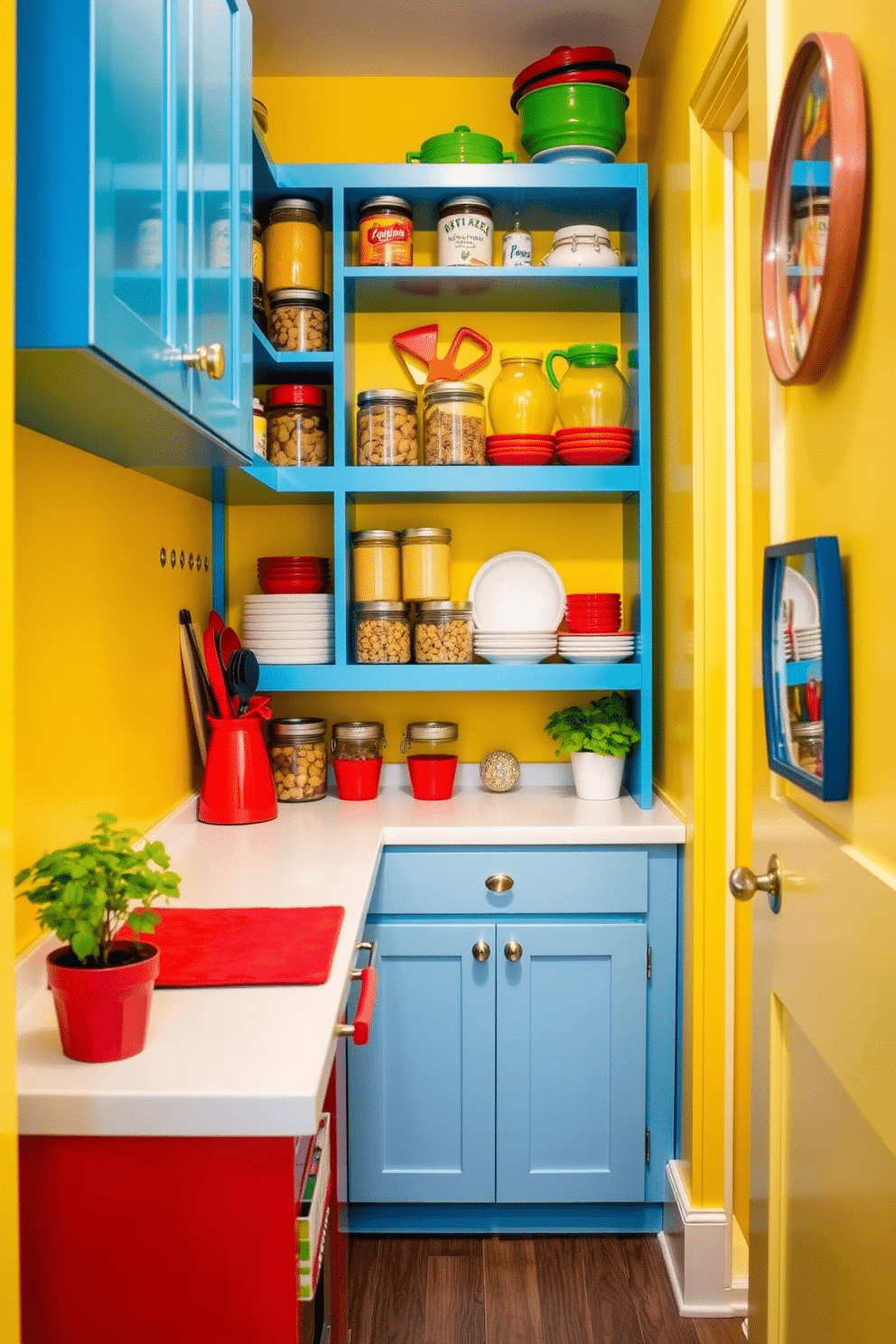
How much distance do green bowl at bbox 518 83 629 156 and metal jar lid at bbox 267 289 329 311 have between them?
60cm

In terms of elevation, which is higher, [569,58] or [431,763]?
[569,58]

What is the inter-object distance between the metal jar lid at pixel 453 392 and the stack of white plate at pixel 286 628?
51 cm

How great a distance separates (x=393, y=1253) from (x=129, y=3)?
221cm

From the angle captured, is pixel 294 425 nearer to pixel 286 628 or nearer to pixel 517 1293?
pixel 286 628

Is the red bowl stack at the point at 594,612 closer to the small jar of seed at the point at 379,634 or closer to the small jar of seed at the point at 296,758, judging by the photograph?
the small jar of seed at the point at 379,634

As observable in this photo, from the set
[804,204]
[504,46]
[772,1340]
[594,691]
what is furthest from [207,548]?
[772,1340]

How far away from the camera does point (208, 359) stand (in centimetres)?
145

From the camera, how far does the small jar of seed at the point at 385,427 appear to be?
8.15ft

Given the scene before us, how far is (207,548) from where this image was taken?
8.84 feet

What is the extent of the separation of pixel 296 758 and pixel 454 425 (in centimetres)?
82

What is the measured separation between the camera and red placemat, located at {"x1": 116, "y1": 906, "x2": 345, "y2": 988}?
139cm

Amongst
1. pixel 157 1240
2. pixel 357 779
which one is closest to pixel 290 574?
pixel 357 779

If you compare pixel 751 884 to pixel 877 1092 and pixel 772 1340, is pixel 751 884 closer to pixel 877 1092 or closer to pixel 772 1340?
pixel 877 1092

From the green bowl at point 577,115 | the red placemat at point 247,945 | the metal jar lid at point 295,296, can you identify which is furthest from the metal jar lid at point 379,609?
the green bowl at point 577,115
